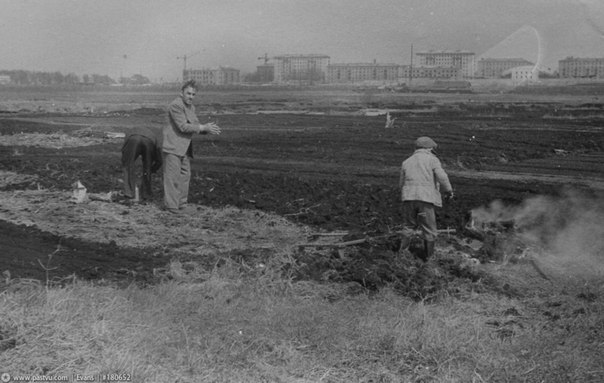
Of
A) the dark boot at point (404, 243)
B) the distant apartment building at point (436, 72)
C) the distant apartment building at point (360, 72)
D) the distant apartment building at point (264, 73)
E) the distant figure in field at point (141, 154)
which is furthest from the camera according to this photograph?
the distant apartment building at point (264, 73)

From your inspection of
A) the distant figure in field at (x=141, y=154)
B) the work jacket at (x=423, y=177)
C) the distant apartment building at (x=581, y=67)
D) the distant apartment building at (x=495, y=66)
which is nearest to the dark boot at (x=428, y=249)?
the work jacket at (x=423, y=177)

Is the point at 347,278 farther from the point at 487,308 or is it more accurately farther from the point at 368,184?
the point at 368,184

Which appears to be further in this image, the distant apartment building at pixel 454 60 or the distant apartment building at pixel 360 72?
the distant apartment building at pixel 360 72

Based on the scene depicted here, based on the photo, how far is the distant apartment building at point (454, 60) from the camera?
99875mm

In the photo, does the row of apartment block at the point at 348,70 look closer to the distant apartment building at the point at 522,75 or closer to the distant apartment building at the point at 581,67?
the distant apartment building at the point at 522,75

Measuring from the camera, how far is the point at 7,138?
23.5 metres

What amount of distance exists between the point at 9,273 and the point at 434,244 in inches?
187

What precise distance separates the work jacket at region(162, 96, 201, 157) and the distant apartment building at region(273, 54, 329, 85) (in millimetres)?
123638

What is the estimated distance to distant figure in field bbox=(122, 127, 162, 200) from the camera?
37.0 feet

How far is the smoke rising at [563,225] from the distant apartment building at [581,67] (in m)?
71.5

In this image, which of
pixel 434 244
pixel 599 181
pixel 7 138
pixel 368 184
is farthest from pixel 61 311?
pixel 7 138

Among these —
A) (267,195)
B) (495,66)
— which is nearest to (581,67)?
(495,66)

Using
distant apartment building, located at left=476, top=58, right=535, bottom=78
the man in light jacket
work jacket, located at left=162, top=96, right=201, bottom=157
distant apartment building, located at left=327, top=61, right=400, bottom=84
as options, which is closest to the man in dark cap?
the man in light jacket

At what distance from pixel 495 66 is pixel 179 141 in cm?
9106
